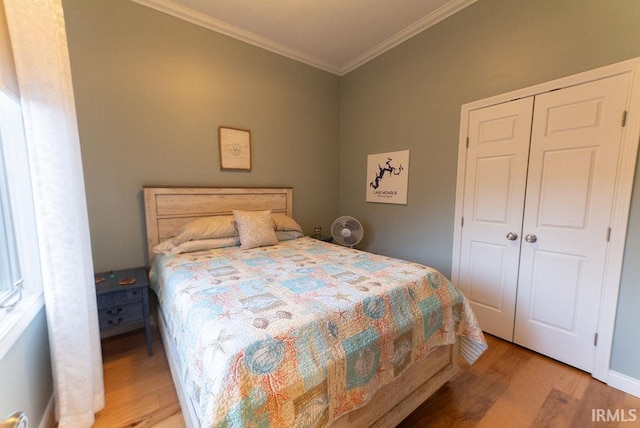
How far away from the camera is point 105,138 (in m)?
2.11

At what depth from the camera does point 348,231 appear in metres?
2.99

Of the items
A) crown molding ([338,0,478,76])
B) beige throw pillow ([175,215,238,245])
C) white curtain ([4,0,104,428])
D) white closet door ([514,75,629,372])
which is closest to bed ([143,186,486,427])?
beige throw pillow ([175,215,238,245])

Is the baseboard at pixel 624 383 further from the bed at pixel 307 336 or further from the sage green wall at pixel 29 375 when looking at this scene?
the sage green wall at pixel 29 375

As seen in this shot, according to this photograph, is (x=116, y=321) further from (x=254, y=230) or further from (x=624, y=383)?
(x=624, y=383)

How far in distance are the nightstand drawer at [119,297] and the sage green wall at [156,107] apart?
1.58 feet

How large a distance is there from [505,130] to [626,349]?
1.66 m

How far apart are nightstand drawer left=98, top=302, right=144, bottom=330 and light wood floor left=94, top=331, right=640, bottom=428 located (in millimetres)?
306

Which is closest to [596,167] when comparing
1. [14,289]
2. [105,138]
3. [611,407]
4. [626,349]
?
[626,349]

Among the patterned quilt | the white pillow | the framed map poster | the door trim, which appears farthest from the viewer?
the framed map poster

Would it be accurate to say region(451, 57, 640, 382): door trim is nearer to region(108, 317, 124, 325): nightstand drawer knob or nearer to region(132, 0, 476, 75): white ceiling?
region(132, 0, 476, 75): white ceiling

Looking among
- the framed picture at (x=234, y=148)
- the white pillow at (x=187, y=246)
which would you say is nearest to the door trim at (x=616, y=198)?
the framed picture at (x=234, y=148)

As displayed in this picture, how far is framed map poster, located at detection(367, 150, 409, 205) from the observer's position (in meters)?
2.83

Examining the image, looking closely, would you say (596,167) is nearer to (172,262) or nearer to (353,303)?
(353,303)

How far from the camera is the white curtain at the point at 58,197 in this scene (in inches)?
44.8
